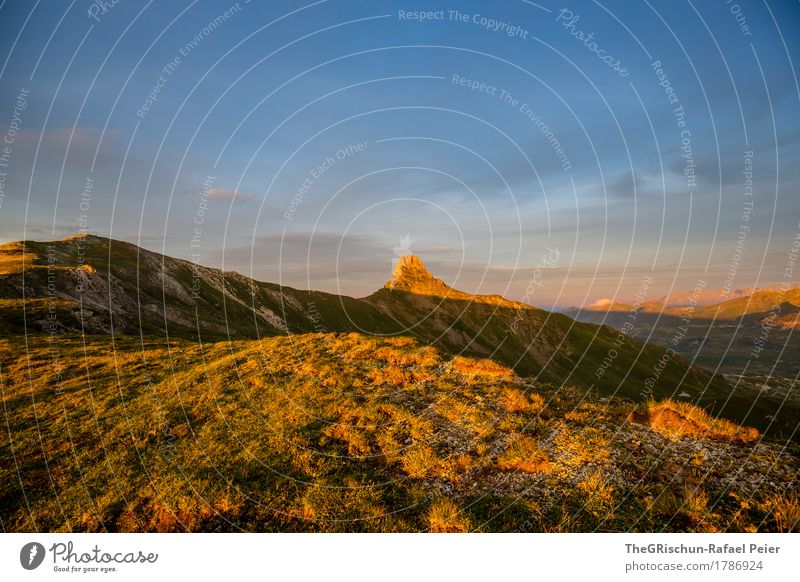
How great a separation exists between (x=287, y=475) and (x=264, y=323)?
94015mm

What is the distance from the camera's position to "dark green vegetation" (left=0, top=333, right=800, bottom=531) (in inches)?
398

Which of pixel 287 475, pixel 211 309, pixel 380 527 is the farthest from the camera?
pixel 211 309

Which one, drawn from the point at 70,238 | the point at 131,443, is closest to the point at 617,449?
the point at 131,443

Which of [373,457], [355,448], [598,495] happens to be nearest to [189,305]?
[355,448]

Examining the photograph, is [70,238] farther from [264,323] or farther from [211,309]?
[264,323]

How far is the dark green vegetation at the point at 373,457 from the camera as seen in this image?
1010 centimetres

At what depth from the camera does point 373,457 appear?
43.0 feet

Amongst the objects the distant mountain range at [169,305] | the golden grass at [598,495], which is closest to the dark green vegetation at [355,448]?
the golden grass at [598,495]

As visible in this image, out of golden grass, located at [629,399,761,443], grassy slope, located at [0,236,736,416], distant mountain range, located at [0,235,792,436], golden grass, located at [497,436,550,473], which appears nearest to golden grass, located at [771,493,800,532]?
distant mountain range, located at [0,235,792,436]

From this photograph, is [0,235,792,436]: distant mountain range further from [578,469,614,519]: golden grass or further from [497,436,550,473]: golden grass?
[497,436,550,473]: golden grass

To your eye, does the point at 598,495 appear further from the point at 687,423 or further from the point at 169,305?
the point at 169,305

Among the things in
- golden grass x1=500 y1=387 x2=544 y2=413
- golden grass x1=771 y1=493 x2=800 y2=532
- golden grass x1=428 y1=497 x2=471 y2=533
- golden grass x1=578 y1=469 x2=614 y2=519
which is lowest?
golden grass x1=428 y1=497 x2=471 y2=533

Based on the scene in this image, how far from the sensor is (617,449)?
12695 mm

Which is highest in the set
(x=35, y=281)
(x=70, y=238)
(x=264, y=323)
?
(x=70, y=238)
